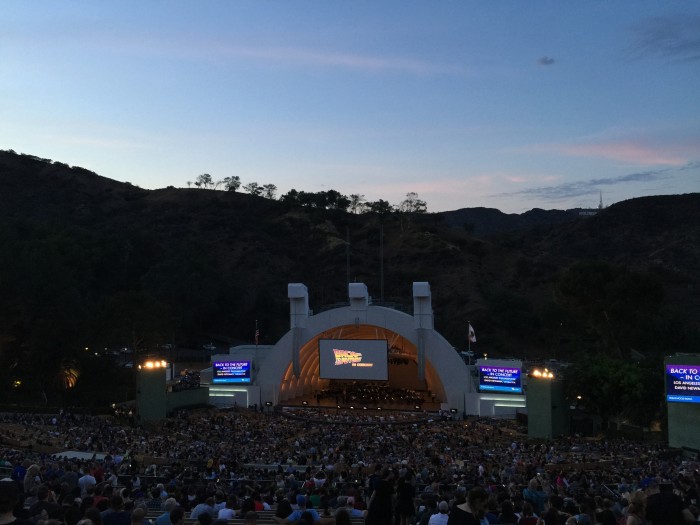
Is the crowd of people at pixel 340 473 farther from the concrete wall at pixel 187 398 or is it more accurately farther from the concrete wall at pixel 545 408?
the concrete wall at pixel 187 398

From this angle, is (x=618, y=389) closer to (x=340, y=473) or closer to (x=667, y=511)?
(x=340, y=473)

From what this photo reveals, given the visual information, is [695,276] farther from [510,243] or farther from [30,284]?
[30,284]

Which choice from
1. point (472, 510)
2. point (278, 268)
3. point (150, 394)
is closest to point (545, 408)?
point (150, 394)

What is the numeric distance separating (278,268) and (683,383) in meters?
79.4

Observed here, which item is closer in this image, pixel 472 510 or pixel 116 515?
pixel 472 510

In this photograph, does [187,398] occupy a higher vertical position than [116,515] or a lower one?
lower

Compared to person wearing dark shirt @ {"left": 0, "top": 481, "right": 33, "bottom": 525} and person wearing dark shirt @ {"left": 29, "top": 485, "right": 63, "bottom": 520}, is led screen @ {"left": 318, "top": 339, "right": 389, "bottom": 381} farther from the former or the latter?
person wearing dark shirt @ {"left": 0, "top": 481, "right": 33, "bottom": 525}

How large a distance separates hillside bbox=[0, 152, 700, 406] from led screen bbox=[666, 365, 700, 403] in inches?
904

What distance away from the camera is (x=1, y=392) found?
47312mm

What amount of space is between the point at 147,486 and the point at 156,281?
2584 inches

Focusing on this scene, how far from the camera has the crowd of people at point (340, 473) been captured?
26.3ft

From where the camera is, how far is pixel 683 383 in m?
29.0

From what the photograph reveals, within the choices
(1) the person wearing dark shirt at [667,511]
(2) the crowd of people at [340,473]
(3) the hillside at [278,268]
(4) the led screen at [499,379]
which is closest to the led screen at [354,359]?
(2) the crowd of people at [340,473]

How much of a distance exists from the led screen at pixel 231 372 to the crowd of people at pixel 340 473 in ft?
9.61
